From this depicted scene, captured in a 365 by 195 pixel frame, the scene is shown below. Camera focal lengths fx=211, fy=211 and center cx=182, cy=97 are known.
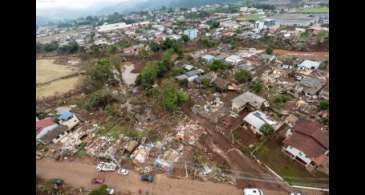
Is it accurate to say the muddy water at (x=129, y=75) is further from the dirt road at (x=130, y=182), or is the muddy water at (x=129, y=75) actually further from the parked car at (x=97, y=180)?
the parked car at (x=97, y=180)

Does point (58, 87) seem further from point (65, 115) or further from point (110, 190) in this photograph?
point (110, 190)

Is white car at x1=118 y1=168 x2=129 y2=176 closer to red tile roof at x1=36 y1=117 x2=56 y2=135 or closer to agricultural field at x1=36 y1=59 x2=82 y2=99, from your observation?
red tile roof at x1=36 y1=117 x2=56 y2=135

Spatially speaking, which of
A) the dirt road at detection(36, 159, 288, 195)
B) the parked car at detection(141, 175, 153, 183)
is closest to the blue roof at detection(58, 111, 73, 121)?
the dirt road at detection(36, 159, 288, 195)

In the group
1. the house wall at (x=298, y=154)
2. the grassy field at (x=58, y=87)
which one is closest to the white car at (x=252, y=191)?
the house wall at (x=298, y=154)

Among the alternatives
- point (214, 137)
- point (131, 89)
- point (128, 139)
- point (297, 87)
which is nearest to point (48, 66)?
point (131, 89)

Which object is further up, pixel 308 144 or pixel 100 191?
pixel 308 144

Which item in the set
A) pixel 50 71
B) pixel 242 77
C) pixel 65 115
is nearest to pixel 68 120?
pixel 65 115
